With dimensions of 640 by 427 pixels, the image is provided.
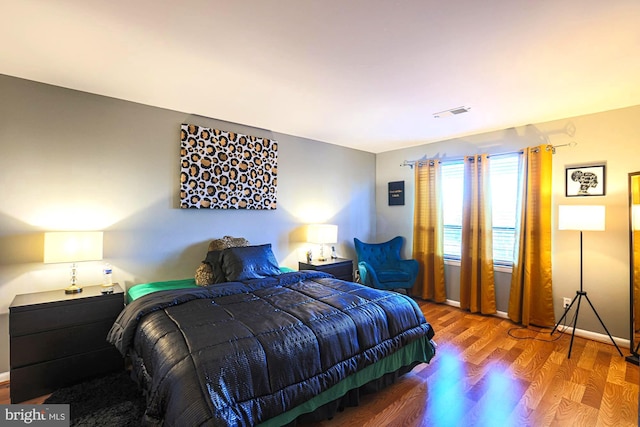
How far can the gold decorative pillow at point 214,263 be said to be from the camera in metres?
2.97

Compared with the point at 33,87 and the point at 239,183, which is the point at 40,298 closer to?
the point at 33,87

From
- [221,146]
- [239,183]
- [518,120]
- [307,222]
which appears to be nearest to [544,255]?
[518,120]

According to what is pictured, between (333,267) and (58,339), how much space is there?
9.12 feet

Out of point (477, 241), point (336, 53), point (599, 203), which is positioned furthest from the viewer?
point (477, 241)

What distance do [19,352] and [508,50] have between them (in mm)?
4039

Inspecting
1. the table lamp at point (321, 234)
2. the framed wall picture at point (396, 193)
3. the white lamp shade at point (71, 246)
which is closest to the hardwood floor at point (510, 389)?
the table lamp at point (321, 234)

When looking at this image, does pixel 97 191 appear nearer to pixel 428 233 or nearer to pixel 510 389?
pixel 510 389

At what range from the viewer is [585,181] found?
3219mm

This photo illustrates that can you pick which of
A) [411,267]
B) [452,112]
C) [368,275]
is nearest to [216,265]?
[368,275]

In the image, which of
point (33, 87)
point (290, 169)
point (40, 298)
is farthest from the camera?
point (290, 169)

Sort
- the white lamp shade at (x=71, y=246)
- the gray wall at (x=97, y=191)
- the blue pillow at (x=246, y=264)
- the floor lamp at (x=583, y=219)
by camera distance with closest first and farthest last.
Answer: the white lamp shade at (x=71, y=246) → the gray wall at (x=97, y=191) → the floor lamp at (x=583, y=219) → the blue pillow at (x=246, y=264)

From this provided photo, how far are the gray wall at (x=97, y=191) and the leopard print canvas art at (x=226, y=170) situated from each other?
100 mm

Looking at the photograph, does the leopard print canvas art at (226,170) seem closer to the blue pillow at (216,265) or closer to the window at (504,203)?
the blue pillow at (216,265)

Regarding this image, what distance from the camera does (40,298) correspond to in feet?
7.49
